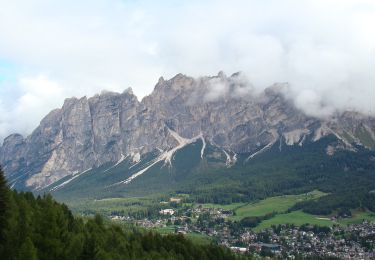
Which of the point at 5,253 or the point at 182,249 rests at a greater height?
the point at 5,253

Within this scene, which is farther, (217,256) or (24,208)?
(217,256)

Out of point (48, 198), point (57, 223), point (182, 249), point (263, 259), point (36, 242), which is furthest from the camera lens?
point (263, 259)

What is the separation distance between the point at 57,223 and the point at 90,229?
34613mm

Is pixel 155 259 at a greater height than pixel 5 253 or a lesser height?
lesser

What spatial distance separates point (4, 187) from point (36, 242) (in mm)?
8681

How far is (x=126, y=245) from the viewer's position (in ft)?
355

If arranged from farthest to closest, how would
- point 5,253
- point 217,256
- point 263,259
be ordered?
point 263,259 → point 217,256 → point 5,253

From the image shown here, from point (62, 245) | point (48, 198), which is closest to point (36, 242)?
point (62, 245)

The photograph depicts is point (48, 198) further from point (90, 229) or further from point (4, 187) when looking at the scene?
point (4, 187)

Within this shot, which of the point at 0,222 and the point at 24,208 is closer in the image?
the point at 0,222

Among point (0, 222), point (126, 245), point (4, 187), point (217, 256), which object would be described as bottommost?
point (217, 256)

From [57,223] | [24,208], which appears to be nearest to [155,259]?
[24,208]

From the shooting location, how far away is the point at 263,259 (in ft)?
614

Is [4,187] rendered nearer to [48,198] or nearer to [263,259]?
[48,198]
